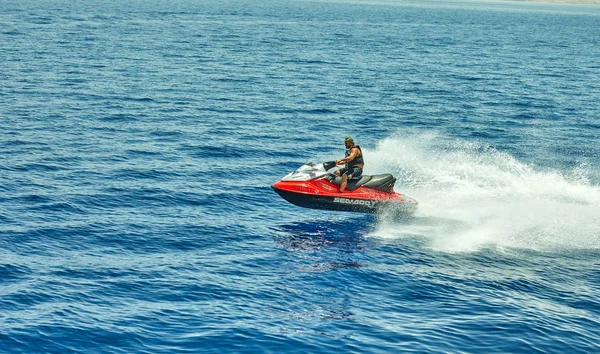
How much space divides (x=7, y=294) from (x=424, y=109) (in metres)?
38.8

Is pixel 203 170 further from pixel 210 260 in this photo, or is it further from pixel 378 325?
pixel 378 325


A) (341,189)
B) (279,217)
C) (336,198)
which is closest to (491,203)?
(341,189)

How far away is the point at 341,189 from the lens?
28.2 meters

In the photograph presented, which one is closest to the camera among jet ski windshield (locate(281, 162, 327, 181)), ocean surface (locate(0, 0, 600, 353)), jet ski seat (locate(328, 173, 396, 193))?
ocean surface (locate(0, 0, 600, 353))

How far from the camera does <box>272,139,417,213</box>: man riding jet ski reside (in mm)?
27781

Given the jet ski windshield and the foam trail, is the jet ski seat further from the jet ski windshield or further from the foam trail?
the foam trail

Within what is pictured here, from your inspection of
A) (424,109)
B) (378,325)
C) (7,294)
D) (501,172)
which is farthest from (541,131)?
(7,294)

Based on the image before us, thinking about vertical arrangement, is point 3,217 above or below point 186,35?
below

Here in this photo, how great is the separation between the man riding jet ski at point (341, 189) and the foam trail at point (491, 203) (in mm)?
1030

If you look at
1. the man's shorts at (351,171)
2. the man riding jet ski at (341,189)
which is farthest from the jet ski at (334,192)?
the man's shorts at (351,171)

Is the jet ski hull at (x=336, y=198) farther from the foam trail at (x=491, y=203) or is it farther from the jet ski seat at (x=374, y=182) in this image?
the foam trail at (x=491, y=203)

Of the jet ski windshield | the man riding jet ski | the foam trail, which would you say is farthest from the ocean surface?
the jet ski windshield

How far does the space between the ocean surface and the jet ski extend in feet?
2.78

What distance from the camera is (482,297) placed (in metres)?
22.2
